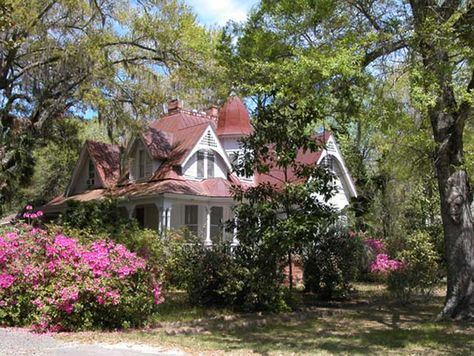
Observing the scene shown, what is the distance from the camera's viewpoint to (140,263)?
11.0 m

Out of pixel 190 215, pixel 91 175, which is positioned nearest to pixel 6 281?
pixel 190 215

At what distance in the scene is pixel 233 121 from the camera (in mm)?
31312

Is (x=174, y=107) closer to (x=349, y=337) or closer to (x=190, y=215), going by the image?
(x=190, y=215)

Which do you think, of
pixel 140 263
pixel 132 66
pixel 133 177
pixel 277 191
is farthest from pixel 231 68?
pixel 133 177

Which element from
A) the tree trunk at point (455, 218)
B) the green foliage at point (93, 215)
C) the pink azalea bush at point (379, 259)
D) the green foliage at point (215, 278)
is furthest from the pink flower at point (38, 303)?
the pink azalea bush at point (379, 259)

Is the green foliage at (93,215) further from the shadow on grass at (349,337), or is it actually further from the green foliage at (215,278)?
the shadow on grass at (349,337)

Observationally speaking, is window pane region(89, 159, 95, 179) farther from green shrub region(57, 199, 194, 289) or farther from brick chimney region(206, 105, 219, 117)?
brick chimney region(206, 105, 219, 117)

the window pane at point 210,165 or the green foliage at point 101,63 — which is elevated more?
the green foliage at point 101,63

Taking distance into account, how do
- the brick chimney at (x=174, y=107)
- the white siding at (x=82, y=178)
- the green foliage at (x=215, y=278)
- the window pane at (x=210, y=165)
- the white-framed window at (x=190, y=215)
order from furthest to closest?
the brick chimney at (x=174, y=107), the white siding at (x=82, y=178), the white-framed window at (x=190, y=215), the window pane at (x=210, y=165), the green foliage at (x=215, y=278)

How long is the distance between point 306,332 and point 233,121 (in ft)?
70.1

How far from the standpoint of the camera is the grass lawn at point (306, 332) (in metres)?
9.11

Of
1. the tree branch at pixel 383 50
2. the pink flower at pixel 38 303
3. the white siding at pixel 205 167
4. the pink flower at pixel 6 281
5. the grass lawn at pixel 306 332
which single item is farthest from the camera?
the white siding at pixel 205 167

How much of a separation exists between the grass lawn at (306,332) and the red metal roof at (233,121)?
17.1m

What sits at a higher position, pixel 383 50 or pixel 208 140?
pixel 208 140
